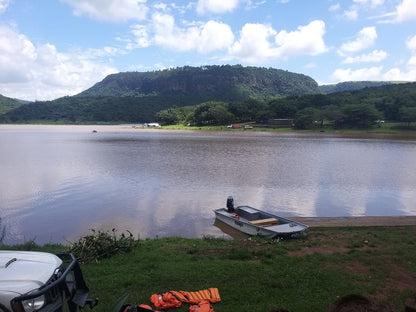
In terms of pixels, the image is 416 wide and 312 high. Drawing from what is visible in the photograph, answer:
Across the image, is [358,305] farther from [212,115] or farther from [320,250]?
[212,115]

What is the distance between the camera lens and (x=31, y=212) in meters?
19.7

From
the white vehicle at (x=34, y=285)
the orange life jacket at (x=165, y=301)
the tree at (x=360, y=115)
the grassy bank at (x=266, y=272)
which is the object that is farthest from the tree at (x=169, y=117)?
the white vehicle at (x=34, y=285)

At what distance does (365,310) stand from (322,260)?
5435 millimetres

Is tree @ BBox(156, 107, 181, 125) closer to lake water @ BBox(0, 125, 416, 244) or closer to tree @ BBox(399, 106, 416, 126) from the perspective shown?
tree @ BBox(399, 106, 416, 126)

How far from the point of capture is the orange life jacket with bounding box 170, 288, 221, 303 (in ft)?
22.6

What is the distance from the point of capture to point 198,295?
7.07 metres

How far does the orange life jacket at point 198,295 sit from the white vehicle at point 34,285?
238 cm

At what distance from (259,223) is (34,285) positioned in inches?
484

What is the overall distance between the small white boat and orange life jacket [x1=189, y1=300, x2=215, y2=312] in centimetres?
741

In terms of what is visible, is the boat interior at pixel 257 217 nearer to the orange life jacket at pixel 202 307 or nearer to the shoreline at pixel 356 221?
the shoreline at pixel 356 221

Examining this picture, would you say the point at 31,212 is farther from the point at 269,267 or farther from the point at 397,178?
the point at 397,178

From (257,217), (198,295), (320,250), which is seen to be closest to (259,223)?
(257,217)

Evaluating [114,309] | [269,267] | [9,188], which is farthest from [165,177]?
[114,309]

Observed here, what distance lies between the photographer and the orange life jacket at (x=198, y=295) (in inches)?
272
